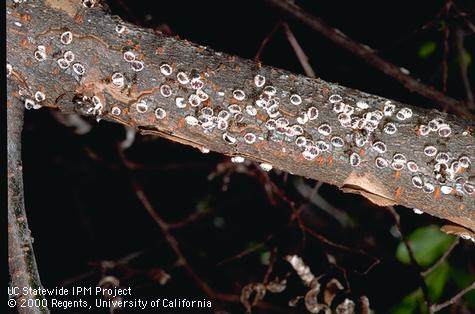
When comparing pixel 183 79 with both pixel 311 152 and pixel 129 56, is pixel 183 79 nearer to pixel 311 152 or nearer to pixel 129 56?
pixel 129 56

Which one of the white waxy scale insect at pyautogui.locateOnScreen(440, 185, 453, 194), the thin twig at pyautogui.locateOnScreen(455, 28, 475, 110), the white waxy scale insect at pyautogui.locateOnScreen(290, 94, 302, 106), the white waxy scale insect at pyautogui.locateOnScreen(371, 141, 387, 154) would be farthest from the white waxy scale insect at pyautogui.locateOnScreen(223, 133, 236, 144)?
the thin twig at pyautogui.locateOnScreen(455, 28, 475, 110)

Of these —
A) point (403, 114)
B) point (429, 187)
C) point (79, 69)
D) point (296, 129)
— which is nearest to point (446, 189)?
point (429, 187)

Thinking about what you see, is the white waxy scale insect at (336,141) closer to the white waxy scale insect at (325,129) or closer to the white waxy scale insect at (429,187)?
the white waxy scale insect at (325,129)

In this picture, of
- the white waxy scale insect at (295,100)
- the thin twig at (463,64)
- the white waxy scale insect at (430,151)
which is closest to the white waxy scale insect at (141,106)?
the white waxy scale insect at (295,100)

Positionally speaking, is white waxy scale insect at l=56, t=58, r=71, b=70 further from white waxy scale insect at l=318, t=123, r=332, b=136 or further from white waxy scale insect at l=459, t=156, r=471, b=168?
white waxy scale insect at l=459, t=156, r=471, b=168

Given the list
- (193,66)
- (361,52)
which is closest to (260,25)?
(361,52)

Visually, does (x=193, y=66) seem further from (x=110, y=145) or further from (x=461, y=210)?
(x=110, y=145)

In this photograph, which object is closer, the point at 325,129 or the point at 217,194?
the point at 325,129
